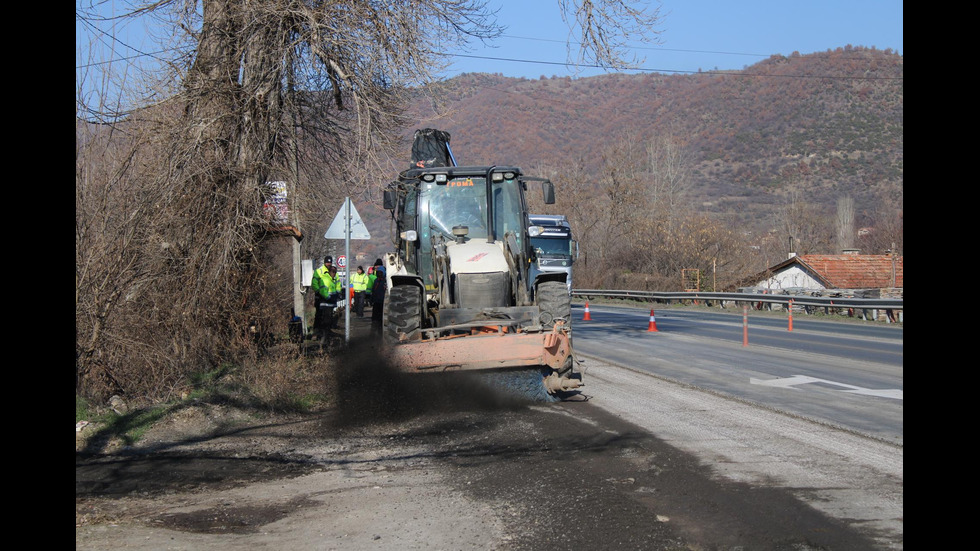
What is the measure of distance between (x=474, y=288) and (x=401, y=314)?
1.07 metres

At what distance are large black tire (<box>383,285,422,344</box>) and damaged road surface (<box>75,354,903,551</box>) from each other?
45.7 inches

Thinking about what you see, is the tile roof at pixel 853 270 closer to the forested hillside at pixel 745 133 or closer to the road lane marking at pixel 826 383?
the forested hillside at pixel 745 133

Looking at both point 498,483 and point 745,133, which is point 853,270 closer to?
point 498,483

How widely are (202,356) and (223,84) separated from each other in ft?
13.2

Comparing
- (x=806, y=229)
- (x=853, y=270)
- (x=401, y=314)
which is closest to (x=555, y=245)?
(x=401, y=314)

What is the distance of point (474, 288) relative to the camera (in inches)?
446

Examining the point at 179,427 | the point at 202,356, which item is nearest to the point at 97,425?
the point at 179,427

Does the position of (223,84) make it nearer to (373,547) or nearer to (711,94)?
(373,547)

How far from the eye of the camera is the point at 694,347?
754 inches

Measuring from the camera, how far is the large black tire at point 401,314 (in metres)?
10.9

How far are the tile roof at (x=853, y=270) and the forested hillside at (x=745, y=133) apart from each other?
20.8 meters

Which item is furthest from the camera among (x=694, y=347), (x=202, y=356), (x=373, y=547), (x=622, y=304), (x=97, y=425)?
(x=622, y=304)
